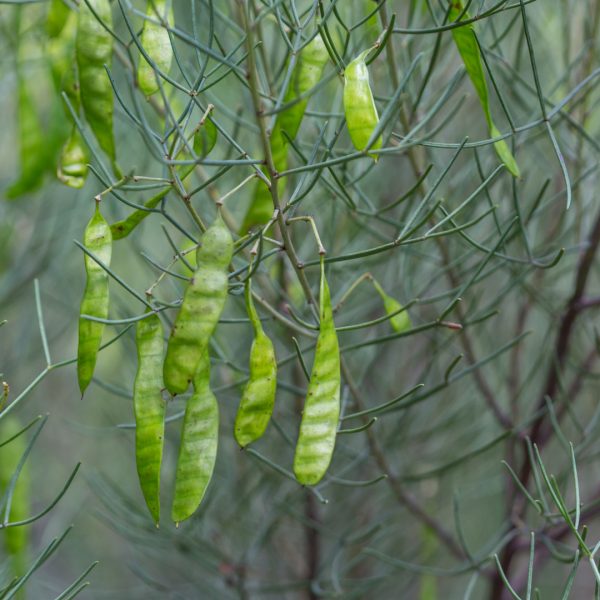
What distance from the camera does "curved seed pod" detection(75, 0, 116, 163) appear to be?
27.1 inches

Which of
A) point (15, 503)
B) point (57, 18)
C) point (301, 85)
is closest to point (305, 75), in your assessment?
point (301, 85)

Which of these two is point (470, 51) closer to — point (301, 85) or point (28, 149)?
point (301, 85)

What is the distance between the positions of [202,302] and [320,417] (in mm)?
114

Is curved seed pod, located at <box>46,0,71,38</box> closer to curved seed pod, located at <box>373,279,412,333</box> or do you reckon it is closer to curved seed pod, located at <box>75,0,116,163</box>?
curved seed pod, located at <box>75,0,116,163</box>

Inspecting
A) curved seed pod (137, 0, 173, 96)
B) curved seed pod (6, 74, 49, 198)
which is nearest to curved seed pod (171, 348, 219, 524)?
curved seed pod (137, 0, 173, 96)

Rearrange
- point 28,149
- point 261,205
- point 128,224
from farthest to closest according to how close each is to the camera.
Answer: point 28,149
point 261,205
point 128,224

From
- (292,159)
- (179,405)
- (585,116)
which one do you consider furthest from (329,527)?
(585,116)

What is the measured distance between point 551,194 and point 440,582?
1.10 meters

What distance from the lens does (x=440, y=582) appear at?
2.00 metres

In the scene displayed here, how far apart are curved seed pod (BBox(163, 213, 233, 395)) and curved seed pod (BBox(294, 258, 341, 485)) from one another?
0.25 feet

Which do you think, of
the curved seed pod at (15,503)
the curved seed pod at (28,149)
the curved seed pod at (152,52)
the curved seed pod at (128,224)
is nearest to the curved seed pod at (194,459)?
the curved seed pod at (128,224)

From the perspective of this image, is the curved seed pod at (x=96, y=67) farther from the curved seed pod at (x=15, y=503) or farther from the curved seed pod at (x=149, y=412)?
the curved seed pod at (x=15, y=503)

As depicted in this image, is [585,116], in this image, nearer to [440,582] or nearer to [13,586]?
[13,586]

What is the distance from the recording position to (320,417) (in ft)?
1.86
